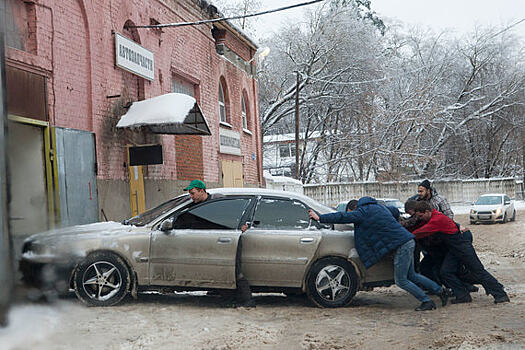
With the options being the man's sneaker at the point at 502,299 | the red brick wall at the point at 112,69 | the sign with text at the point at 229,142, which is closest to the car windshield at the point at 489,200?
the sign with text at the point at 229,142

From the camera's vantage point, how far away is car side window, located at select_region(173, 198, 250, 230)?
24.0ft

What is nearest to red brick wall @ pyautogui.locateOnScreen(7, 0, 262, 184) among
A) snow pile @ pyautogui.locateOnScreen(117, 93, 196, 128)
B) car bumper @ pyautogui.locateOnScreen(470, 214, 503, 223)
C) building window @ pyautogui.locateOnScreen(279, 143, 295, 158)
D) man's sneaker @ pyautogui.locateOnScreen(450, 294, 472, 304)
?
snow pile @ pyautogui.locateOnScreen(117, 93, 196, 128)

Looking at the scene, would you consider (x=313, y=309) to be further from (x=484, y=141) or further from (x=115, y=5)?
(x=484, y=141)

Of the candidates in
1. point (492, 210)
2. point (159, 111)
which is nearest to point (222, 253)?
point (159, 111)

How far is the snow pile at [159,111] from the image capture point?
11141 mm

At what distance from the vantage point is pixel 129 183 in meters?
12.3

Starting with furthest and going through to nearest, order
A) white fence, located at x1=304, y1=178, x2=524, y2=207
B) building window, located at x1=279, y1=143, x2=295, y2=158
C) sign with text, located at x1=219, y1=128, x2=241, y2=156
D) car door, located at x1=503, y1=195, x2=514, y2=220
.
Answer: building window, located at x1=279, y1=143, x2=295, y2=158 → white fence, located at x1=304, y1=178, x2=524, y2=207 → car door, located at x1=503, y1=195, x2=514, y2=220 → sign with text, located at x1=219, y1=128, x2=241, y2=156

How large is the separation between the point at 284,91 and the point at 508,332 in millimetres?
31520

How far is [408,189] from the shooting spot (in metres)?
43.1

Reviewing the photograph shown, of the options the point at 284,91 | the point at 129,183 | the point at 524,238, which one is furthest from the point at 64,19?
the point at 284,91

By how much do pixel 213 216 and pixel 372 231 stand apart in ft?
6.41

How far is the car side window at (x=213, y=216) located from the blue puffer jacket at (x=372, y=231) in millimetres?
1072

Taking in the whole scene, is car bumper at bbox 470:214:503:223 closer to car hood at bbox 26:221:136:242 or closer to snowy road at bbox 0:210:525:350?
snowy road at bbox 0:210:525:350

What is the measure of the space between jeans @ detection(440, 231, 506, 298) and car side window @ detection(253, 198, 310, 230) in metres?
1.88
